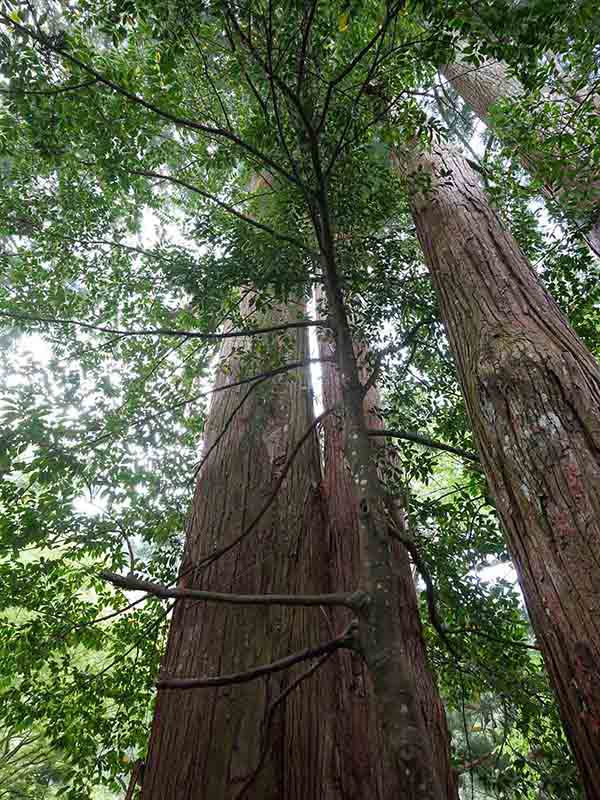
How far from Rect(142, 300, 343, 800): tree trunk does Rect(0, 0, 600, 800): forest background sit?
0.01m

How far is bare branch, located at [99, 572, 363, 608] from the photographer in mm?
940

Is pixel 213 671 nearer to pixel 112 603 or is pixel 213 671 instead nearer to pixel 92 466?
pixel 112 603

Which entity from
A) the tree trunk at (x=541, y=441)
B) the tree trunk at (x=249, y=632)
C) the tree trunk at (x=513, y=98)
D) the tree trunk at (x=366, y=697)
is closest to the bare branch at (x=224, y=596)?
the tree trunk at (x=249, y=632)

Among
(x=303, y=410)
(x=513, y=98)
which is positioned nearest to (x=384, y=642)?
(x=303, y=410)

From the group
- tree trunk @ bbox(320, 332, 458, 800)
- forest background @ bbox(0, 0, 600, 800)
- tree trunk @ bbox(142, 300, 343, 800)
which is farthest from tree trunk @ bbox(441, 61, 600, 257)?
tree trunk @ bbox(320, 332, 458, 800)

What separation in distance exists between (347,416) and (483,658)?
1.91m

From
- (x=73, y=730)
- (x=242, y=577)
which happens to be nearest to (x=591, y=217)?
(x=242, y=577)

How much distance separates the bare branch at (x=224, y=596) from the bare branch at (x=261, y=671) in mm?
67

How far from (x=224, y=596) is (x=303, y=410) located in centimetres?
277

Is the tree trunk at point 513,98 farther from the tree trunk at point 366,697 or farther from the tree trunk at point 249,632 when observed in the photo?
the tree trunk at point 366,697

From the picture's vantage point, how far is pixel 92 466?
2.63m

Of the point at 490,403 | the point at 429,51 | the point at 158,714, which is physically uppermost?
the point at 429,51

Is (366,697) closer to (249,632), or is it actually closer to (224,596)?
(249,632)

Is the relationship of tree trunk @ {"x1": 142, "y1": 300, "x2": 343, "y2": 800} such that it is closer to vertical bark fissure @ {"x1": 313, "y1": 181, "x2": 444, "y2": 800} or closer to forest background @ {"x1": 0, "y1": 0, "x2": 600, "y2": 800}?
forest background @ {"x1": 0, "y1": 0, "x2": 600, "y2": 800}
